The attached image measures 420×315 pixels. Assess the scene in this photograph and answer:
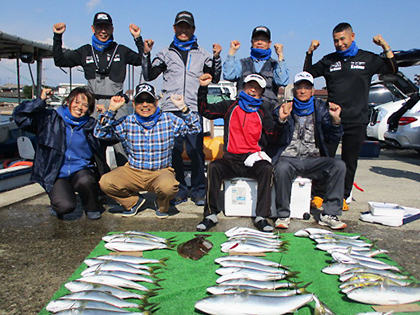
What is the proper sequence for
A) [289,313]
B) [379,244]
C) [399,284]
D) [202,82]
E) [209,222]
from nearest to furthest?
[289,313] → [399,284] → [379,244] → [209,222] → [202,82]

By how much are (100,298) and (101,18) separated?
3904 millimetres

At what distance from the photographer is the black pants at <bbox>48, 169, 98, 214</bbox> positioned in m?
4.32

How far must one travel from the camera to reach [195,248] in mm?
3494

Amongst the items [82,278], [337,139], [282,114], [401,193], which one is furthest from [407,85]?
[82,278]

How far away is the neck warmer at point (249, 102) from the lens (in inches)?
179

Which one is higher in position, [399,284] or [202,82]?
[202,82]

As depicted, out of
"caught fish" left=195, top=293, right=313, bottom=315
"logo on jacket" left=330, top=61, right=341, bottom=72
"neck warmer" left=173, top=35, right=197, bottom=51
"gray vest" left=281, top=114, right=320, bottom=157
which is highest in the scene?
"neck warmer" left=173, top=35, right=197, bottom=51

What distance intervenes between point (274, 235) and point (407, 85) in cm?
424

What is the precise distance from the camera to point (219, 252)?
3.52 metres

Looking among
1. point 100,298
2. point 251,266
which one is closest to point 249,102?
point 251,266

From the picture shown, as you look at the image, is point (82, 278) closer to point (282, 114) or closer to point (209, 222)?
point (209, 222)

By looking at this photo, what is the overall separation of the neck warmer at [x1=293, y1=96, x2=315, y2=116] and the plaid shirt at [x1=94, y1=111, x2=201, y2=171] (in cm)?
131

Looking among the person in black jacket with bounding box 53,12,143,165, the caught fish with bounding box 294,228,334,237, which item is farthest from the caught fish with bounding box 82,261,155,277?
the person in black jacket with bounding box 53,12,143,165

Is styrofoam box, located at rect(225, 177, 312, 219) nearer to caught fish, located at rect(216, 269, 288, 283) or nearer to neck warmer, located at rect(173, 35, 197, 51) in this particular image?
caught fish, located at rect(216, 269, 288, 283)
